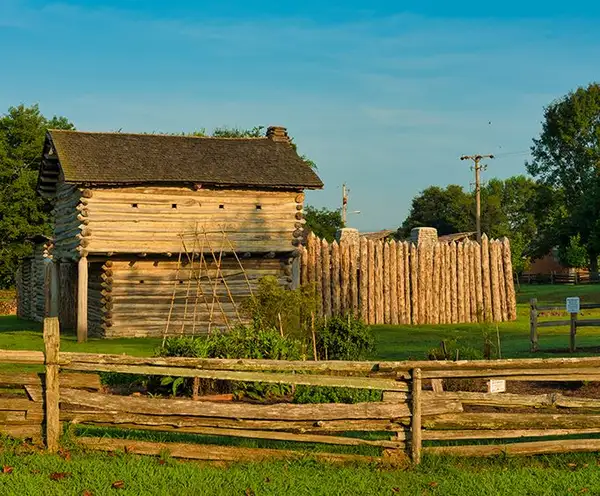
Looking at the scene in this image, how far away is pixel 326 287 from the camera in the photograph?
27797 mm

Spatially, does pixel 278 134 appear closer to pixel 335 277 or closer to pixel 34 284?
pixel 335 277

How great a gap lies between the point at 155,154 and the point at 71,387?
1846 cm

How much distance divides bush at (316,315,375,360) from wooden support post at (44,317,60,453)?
23.0 feet

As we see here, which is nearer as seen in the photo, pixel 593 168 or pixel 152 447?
pixel 152 447

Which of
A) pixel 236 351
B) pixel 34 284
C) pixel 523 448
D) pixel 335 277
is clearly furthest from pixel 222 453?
pixel 34 284

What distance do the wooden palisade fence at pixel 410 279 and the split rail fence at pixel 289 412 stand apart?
18.3m

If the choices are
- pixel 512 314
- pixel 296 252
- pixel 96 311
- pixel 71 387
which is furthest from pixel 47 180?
pixel 71 387

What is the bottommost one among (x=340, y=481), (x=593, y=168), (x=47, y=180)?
(x=340, y=481)

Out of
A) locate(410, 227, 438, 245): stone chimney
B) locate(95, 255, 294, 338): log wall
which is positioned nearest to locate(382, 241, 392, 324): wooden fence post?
locate(95, 255, 294, 338): log wall

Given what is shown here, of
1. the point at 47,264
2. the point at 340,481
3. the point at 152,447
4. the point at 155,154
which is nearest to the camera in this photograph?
the point at 340,481

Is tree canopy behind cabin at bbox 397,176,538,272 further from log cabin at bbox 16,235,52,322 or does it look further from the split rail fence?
the split rail fence

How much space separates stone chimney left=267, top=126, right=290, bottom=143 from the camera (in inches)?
1179

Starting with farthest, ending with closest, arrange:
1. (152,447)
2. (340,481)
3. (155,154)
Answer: (155,154), (152,447), (340,481)

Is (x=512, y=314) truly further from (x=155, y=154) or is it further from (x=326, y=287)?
(x=155, y=154)
